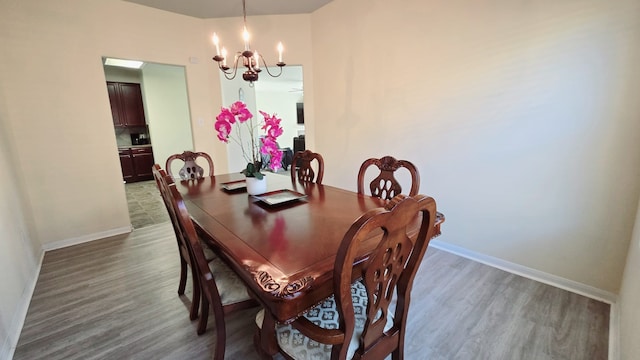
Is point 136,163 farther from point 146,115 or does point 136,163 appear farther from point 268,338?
point 268,338

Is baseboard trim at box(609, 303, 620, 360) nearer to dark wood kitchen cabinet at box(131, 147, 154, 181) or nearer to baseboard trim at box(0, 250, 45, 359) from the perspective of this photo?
baseboard trim at box(0, 250, 45, 359)

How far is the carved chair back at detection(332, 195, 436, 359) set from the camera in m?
0.76

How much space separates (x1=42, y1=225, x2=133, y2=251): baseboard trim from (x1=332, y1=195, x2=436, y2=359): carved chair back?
3.36m

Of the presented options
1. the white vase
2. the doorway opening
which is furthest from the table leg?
the doorway opening

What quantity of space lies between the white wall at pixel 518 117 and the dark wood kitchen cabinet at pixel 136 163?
5.33 meters

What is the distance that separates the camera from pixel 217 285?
1408 millimetres

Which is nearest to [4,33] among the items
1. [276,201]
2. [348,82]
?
[276,201]

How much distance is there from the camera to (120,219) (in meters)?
3.26

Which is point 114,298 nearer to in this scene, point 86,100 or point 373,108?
point 86,100

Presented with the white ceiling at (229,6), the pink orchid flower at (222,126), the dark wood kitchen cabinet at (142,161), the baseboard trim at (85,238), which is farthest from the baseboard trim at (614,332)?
the dark wood kitchen cabinet at (142,161)

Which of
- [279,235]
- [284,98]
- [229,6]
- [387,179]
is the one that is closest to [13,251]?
[279,235]

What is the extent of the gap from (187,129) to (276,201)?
5039 millimetres

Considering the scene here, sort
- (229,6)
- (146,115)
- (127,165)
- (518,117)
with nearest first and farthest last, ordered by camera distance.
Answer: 1. (518,117)
2. (229,6)
3. (127,165)
4. (146,115)

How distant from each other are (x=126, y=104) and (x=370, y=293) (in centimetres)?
703
